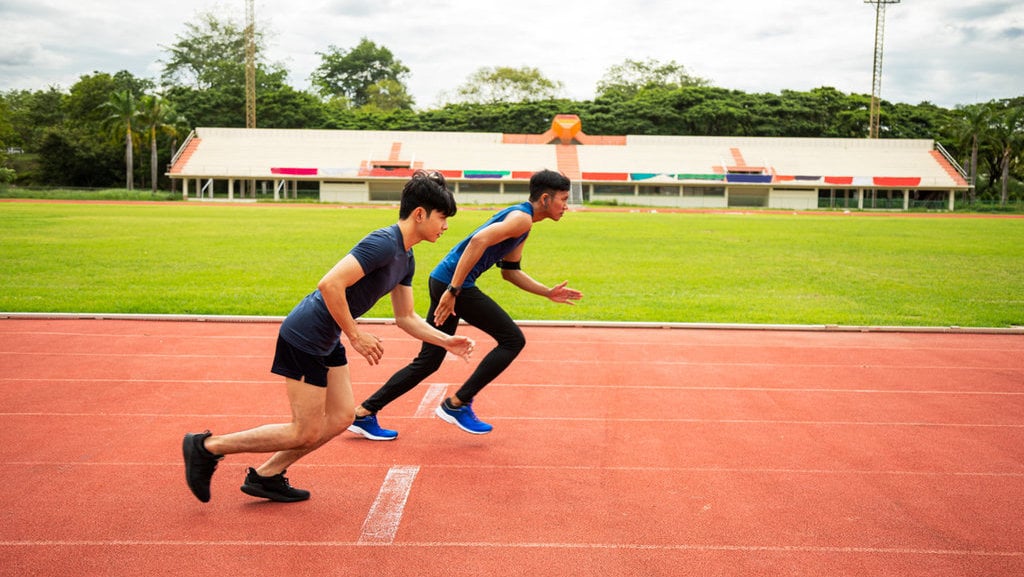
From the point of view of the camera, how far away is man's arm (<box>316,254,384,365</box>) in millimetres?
3836

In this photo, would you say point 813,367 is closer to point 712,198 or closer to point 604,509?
point 604,509

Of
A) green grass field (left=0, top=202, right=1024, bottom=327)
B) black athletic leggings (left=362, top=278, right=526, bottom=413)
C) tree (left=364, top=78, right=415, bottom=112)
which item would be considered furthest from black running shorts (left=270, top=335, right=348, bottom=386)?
tree (left=364, top=78, right=415, bottom=112)

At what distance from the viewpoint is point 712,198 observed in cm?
6219

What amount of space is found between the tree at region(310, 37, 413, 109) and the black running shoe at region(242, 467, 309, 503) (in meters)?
102

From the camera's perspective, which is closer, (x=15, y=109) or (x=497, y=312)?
(x=497, y=312)

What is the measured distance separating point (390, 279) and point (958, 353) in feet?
24.6

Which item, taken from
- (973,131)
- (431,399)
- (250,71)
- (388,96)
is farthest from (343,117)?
(431,399)

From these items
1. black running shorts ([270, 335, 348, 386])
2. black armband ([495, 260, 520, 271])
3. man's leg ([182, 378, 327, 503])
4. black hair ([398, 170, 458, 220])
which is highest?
black hair ([398, 170, 458, 220])

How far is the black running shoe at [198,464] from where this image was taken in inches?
165

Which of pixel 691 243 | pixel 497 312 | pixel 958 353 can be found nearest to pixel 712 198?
pixel 691 243

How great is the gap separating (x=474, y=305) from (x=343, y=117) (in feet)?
237

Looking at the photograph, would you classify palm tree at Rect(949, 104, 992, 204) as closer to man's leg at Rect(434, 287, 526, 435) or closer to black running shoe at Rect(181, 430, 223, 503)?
man's leg at Rect(434, 287, 526, 435)

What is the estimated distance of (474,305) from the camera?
557 centimetres

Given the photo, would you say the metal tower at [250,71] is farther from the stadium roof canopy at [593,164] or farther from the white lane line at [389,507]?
the white lane line at [389,507]
